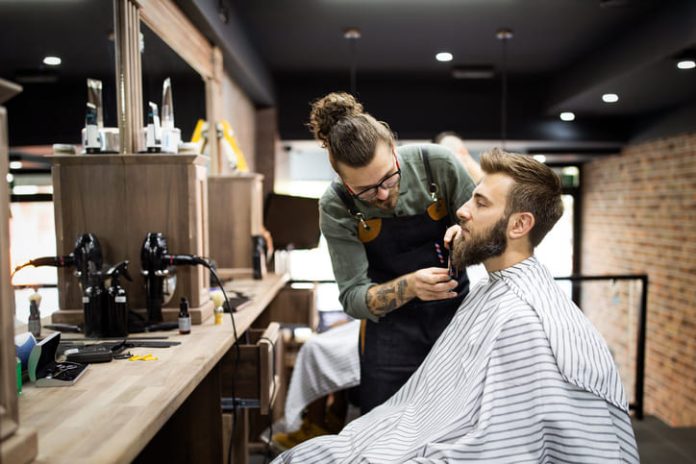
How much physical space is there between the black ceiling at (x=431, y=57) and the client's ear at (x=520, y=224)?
1.34m

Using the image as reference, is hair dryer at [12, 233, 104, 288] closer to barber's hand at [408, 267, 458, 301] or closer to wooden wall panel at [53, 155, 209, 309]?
wooden wall panel at [53, 155, 209, 309]

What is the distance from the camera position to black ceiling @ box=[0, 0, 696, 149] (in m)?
1.78

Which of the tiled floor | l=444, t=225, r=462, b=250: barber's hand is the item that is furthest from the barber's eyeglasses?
the tiled floor

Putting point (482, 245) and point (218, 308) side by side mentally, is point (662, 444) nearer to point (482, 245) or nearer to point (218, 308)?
point (482, 245)

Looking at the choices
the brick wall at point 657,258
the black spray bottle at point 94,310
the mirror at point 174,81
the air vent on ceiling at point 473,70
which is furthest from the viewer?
the air vent on ceiling at point 473,70

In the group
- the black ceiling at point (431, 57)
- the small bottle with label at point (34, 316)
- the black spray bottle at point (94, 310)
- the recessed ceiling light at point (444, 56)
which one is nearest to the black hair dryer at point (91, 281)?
the black spray bottle at point (94, 310)

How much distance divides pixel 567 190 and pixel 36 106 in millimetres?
6609

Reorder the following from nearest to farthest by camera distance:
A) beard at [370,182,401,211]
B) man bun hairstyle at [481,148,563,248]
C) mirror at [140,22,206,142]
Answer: man bun hairstyle at [481,148,563,248]
beard at [370,182,401,211]
mirror at [140,22,206,142]

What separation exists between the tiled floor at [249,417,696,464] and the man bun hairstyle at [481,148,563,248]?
2018 millimetres

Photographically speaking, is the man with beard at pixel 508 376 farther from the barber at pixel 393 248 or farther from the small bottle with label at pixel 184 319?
the small bottle with label at pixel 184 319

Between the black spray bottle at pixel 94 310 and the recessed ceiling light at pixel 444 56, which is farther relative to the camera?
the recessed ceiling light at pixel 444 56

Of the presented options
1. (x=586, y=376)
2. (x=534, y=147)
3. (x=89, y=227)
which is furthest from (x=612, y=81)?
(x=89, y=227)

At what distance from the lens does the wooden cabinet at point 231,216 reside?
129 inches

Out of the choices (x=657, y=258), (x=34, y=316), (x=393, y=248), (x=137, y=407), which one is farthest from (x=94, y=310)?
(x=657, y=258)
